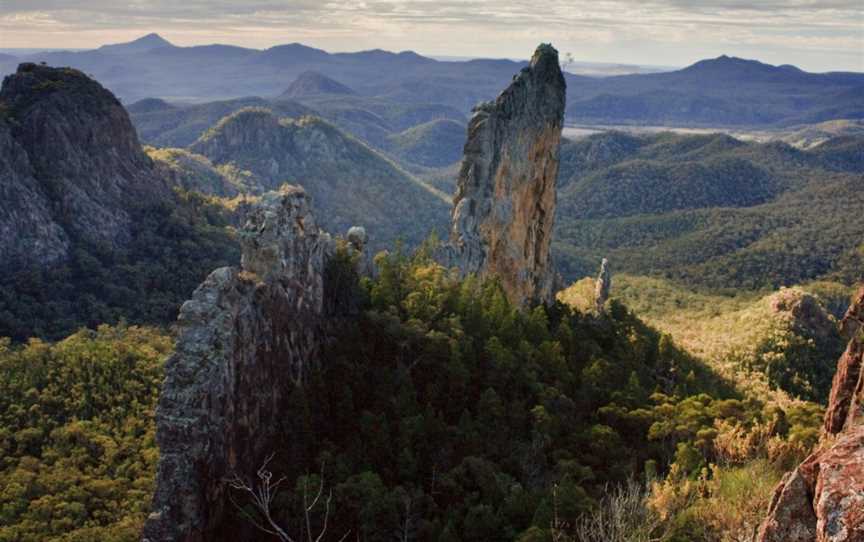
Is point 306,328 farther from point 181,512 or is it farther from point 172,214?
point 172,214

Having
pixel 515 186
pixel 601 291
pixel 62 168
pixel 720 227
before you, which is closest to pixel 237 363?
pixel 515 186

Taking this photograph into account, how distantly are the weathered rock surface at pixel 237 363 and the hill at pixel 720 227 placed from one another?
9381 cm

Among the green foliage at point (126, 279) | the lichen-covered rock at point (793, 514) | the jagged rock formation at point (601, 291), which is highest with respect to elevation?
the lichen-covered rock at point (793, 514)

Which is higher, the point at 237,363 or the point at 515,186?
the point at 515,186

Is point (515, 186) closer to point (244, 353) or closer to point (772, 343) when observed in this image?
point (772, 343)

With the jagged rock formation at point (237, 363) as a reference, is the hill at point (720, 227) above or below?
below

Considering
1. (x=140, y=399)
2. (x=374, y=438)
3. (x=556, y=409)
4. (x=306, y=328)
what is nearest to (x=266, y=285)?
(x=306, y=328)

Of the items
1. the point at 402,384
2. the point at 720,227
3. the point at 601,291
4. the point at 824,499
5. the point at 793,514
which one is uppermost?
the point at 824,499

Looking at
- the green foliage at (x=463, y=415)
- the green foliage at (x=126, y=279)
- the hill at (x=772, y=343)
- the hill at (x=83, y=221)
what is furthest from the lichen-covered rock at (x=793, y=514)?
the hill at (x=83, y=221)

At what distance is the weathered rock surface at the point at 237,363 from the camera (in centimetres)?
2508

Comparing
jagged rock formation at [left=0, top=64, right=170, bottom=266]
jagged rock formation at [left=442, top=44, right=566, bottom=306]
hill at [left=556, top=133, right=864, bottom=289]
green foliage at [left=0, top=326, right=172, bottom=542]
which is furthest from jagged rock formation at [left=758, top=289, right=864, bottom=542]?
hill at [left=556, top=133, right=864, bottom=289]

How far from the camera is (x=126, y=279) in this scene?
88.7 m

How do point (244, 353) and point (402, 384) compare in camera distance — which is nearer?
point (244, 353)

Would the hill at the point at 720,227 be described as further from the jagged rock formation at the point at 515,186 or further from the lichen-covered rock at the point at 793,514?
the lichen-covered rock at the point at 793,514
